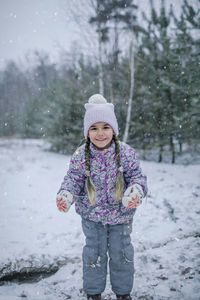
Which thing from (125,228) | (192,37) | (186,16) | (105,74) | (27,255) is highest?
(186,16)

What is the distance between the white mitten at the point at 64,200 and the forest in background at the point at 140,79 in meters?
4.74

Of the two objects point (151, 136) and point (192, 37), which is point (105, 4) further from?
point (151, 136)

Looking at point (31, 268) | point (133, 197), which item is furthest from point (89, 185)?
point (31, 268)

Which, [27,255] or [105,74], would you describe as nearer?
[27,255]

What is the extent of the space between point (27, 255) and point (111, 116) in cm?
227

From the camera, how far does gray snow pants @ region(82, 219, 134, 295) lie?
1.79 m

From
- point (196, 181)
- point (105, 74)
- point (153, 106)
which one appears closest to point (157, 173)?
point (196, 181)

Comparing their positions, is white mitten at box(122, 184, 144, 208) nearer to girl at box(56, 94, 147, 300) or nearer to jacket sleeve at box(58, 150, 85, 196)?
girl at box(56, 94, 147, 300)

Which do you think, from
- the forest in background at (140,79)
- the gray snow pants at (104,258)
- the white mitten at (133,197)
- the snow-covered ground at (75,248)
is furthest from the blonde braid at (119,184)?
the forest in background at (140,79)

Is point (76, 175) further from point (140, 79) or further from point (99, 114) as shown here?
point (140, 79)

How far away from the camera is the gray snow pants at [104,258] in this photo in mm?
1795

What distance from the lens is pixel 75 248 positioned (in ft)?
9.21

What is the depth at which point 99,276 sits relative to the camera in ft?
5.93

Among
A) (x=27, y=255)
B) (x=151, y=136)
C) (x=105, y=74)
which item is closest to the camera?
(x=27, y=255)
